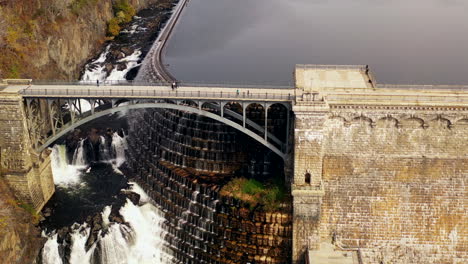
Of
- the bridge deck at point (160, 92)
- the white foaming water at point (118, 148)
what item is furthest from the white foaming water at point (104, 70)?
the bridge deck at point (160, 92)

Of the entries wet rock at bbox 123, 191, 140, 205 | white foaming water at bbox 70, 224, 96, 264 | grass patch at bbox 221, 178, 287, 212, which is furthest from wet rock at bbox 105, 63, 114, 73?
grass patch at bbox 221, 178, 287, 212

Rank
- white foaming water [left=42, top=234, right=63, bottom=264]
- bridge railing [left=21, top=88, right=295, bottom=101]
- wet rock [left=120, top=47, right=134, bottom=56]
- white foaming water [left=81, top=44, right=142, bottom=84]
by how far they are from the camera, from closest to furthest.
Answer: bridge railing [left=21, top=88, right=295, bottom=101] → white foaming water [left=42, top=234, right=63, bottom=264] → white foaming water [left=81, top=44, right=142, bottom=84] → wet rock [left=120, top=47, right=134, bottom=56]

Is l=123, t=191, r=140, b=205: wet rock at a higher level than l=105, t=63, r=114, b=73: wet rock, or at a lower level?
lower

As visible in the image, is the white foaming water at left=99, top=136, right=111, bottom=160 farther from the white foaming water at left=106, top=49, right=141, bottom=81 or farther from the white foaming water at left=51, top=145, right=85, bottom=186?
the white foaming water at left=106, top=49, right=141, bottom=81

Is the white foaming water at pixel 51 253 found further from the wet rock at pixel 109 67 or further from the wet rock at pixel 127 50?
the wet rock at pixel 127 50

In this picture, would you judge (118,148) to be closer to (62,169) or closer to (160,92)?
(62,169)

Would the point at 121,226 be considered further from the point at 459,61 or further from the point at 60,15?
the point at 459,61

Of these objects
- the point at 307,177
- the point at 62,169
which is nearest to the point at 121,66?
the point at 62,169

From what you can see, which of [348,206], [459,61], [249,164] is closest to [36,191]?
[249,164]
